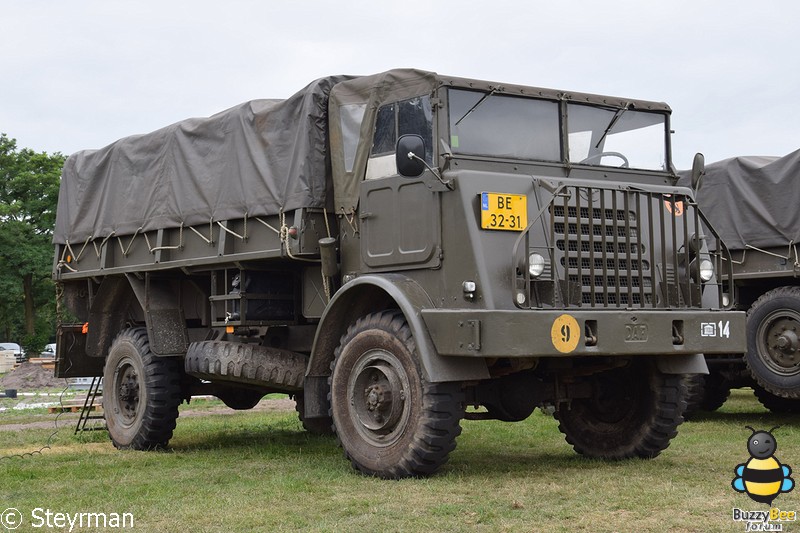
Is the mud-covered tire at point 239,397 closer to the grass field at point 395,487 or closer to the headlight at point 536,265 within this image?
the grass field at point 395,487

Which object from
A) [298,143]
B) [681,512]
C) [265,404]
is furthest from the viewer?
[265,404]

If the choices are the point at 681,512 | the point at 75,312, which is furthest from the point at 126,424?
the point at 681,512

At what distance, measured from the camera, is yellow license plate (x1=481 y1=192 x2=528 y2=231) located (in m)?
8.04

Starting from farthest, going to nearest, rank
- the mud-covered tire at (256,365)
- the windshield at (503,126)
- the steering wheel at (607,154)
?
the mud-covered tire at (256,365) → the steering wheel at (607,154) → the windshield at (503,126)

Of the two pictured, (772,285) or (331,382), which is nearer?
(331,382)

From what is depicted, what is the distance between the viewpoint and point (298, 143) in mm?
9875

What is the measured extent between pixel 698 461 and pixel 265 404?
1117 centimetres

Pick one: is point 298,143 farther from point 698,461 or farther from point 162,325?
point 698,461

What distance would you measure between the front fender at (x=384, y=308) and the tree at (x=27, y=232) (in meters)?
38.4

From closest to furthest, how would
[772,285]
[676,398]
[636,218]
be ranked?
1. [636,218]
2. [676,398]
3. [772,285]

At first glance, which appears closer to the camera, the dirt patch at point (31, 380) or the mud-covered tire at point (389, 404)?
the mud-covered tire at point (389, 404)

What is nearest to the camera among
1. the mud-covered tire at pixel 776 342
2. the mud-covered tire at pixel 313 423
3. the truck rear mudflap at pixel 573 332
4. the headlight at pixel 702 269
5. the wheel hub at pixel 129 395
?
the truck rear mudflap at pixel 573 332

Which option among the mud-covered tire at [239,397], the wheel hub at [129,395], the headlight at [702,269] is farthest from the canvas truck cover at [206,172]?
the headlight at [702,269]

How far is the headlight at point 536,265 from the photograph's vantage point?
7.93 metres
